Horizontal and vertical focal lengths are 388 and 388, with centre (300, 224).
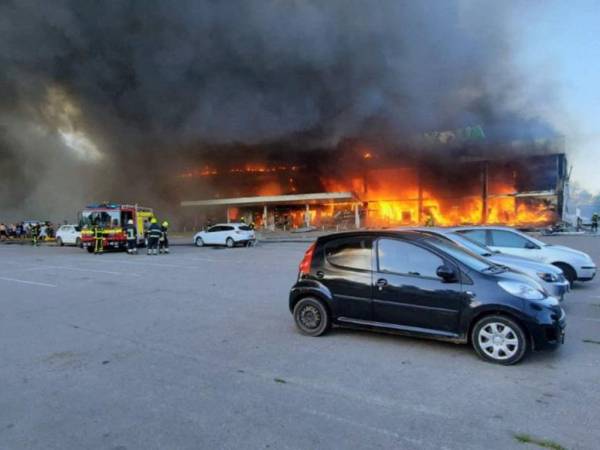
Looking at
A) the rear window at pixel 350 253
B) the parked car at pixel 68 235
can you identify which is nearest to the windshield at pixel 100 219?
the parked car at pixel 68 235

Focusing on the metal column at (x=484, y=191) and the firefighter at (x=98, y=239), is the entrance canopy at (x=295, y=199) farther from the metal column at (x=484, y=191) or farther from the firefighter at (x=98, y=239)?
the firefighter at (x=98, y=239)

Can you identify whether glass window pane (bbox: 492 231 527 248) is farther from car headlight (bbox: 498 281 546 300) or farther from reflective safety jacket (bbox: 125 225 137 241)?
reflective safety jacket (bbox: 125 225 137 241)

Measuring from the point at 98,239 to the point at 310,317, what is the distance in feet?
51.9

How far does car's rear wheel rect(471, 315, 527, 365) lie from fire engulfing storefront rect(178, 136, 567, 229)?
3539 centimetres

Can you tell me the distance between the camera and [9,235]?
3569 cm

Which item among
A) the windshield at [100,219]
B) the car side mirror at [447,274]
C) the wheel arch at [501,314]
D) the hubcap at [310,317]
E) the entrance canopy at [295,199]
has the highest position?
the entrance canopy at [295,199]

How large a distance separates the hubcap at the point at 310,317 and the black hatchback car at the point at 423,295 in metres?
0.01

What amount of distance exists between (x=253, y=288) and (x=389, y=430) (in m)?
5.80

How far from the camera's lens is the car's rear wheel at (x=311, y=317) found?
479 centimetres

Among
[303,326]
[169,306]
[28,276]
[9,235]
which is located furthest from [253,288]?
[9,235]

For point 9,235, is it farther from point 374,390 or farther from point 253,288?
point 374,390

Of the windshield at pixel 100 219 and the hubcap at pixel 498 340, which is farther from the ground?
the windshield at pixel 100 219

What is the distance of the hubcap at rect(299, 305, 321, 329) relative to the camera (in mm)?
4852

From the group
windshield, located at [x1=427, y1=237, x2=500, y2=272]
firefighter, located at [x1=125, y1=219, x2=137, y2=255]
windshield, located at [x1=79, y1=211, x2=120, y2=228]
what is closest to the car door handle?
windshield, located at [x1=427, y1=237, x2=500, y2=272]
